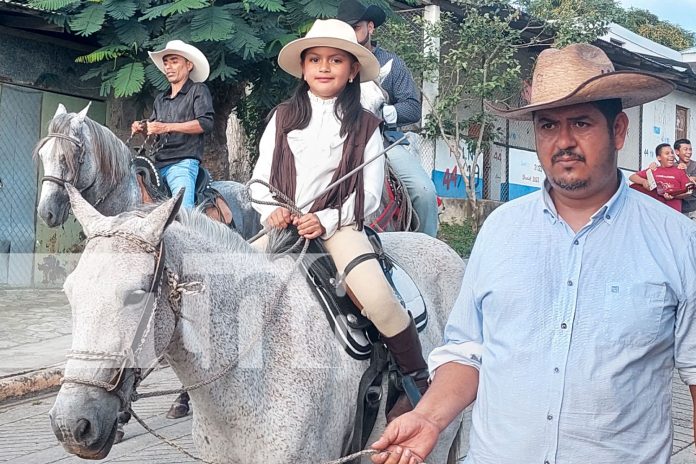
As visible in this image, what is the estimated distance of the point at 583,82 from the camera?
2496mm

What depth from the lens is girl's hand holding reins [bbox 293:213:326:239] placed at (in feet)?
12.3

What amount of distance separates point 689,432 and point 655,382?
4.51 m

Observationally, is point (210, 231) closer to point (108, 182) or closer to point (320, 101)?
point (320, 101)

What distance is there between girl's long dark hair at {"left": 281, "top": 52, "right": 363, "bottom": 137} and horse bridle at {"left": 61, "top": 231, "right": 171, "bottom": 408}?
3.87ft

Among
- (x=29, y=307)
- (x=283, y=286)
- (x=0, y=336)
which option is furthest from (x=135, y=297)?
(x=29, y=307)

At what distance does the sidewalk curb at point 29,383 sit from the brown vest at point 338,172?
405 centimetres

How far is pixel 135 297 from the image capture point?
2906 mm

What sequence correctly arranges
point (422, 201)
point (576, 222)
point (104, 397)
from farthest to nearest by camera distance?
point (422, 201) → point (104, 397) → point (576, 222)

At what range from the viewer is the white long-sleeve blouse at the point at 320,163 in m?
3.90

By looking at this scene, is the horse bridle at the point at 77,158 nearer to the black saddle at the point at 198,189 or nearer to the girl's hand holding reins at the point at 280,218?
the black saddle at the point at 198,189

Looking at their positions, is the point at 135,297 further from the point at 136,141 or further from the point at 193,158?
the point at 136,141

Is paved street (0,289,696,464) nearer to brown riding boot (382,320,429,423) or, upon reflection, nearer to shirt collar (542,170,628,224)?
brown riding boot (382,320,429,423)

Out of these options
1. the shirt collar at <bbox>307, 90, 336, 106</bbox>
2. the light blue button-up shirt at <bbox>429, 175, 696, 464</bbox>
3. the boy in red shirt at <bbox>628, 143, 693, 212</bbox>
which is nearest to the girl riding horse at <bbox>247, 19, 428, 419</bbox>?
the shirt collar at <bbox>307, 90, 336, 106</bbox>

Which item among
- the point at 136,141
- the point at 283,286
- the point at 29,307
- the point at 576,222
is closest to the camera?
the point at 576,222
